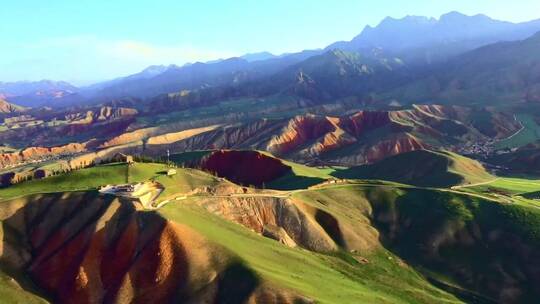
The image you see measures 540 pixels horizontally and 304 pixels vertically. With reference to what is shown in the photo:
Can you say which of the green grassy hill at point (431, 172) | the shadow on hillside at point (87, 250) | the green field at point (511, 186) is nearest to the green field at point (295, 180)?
Answer: the green grassy hill at point (431, 172)

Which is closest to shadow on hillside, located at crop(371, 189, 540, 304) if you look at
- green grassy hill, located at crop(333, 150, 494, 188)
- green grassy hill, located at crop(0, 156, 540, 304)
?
green grassy hill, located at crop(0, 156, 540, 304)

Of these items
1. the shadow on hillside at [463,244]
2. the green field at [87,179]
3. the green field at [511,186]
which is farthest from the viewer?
the green field at [511,186]

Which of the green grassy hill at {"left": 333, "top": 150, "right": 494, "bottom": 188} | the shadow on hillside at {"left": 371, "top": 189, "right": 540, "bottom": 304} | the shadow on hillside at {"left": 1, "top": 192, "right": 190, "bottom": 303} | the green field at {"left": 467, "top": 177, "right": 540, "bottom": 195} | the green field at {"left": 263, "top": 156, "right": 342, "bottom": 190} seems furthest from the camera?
the green grassy hill at {"left": 333, "top": 150, "right": 494, "bottom": 188}

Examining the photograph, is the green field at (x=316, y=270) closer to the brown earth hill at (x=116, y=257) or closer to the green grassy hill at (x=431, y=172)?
the brown earth hill at (x=116, y=257)

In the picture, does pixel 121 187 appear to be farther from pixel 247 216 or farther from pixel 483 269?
pixel 483 269

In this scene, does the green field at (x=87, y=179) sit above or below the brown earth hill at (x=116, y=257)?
above

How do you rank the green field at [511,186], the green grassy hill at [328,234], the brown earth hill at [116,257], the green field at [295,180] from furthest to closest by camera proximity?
the green field at [511,186] < the green field at [295,180] < the green grassy hill at [328,234] < the brown earth hill at [116,257]

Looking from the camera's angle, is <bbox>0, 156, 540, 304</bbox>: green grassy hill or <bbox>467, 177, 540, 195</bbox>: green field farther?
<bbox>467, 177, 540, 195</bbox>: green field

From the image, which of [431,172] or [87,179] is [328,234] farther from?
[431,172]

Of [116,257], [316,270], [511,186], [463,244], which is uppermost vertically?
[116,257]

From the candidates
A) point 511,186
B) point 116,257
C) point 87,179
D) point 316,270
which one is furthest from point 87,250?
point 511,186

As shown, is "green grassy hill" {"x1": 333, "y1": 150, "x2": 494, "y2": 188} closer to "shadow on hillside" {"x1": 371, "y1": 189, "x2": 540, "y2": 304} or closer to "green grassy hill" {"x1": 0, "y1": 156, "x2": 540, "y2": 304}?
"green grassy hill" {"x1": 0, "y1": 156, "x2": 540, "y2": 304}
